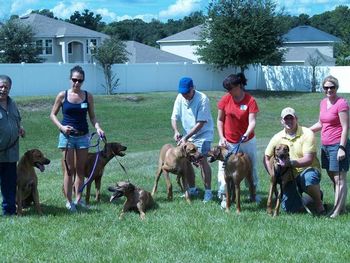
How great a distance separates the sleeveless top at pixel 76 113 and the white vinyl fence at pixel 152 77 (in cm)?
2526

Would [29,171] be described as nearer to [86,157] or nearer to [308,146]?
[86,157]

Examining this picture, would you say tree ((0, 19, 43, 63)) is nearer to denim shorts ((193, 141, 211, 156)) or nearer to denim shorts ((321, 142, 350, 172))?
denim shorts ((193, 141, 211, 156))

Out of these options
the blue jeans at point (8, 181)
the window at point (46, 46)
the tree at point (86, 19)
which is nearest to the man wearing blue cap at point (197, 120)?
the blue jeans at point (8, 181)

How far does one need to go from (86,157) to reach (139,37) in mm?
93781

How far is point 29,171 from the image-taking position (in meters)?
8.01

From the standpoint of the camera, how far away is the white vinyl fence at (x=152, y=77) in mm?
33594

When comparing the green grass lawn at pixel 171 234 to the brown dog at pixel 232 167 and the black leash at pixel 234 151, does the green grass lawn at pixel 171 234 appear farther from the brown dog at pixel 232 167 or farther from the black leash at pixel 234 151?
the black leash at pixel 234 151

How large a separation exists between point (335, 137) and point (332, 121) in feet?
0.75

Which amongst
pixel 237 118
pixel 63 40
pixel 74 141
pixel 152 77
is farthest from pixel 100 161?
pixel 63 40

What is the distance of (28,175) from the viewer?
7.98 meters

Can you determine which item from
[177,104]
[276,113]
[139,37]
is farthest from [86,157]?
[139,37]

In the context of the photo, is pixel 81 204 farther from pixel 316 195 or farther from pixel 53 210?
pixel 316 195

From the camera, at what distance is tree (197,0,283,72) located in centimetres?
4003

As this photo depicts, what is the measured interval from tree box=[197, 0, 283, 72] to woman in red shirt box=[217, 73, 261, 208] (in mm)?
31963
